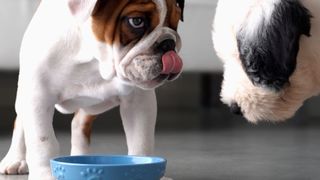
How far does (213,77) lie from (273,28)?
3627 millimetres

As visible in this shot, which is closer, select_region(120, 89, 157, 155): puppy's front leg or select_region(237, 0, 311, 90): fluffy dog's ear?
select_region(237, 0, 311, 90): fluffy dog's ear

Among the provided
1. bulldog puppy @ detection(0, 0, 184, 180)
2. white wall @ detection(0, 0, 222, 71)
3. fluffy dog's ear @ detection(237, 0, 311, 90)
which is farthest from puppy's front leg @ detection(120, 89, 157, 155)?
white wall @ detection(0, 0, 222, 71)

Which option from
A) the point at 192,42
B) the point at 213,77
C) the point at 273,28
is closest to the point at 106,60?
the point at 273,28

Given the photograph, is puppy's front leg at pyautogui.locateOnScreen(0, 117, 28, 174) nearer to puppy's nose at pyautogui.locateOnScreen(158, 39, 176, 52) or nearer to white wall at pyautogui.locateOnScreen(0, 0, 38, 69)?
puppy's nose at pyautogui.locateOnScreen(158, 39, 176, 52)

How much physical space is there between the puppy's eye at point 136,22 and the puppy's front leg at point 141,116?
0.85ft

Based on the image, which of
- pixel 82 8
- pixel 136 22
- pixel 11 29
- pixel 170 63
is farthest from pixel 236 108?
pixel 11 29

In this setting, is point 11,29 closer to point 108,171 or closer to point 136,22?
point 136,22

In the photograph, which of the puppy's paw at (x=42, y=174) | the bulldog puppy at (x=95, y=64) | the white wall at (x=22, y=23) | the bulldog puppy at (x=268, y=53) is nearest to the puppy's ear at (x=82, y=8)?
the bulldog puppy at (x=95, y=64)

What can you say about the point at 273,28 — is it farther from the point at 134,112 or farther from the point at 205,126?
the point at 205,126

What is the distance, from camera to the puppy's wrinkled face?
65.4 inches

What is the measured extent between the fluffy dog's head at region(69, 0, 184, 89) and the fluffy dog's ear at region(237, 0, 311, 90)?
188 millimetres

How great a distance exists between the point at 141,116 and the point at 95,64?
0.63 feet

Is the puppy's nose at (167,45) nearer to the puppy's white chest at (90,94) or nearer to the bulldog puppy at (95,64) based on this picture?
the bulldog puppy at (95,64)

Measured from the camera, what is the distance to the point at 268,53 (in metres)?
1.56
